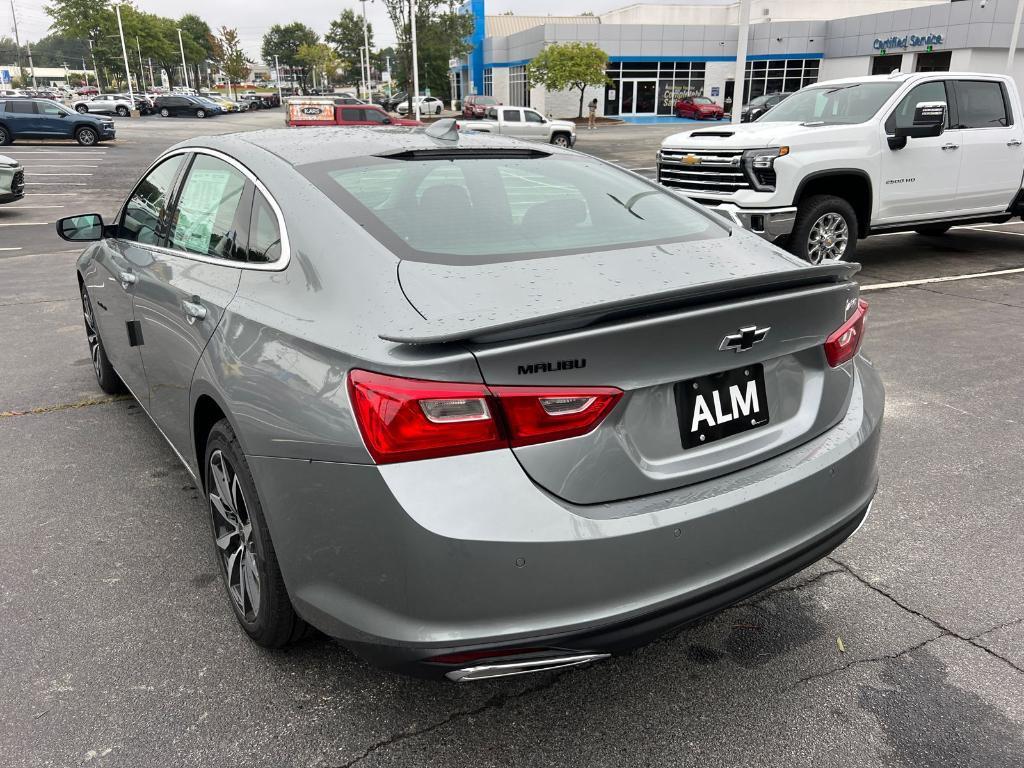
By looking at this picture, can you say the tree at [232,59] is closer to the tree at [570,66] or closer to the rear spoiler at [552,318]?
the tree at [570,66]

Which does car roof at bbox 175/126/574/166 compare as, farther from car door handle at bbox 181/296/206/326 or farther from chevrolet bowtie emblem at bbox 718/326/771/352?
chevrolet bowtie emblem at bbox 718/326/771/352

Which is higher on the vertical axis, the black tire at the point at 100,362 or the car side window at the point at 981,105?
the car side window at the point at 981,105

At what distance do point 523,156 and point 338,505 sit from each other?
1.83 metres

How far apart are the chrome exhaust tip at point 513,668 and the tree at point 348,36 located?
106m

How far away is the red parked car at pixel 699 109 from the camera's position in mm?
50062

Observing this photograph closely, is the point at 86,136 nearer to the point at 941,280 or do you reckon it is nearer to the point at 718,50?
the point at 941,280

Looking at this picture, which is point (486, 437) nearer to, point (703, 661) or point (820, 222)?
point (703, 661)

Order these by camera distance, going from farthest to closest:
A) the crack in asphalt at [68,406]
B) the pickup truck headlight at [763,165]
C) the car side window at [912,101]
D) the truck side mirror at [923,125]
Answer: the car side window at [912,101], the truck side mirror at [923,125], the pickup truck headlight at [763,165], the crack in asphalt at [68,406]

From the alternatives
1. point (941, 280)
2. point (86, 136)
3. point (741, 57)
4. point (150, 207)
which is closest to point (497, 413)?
point (150, 207)

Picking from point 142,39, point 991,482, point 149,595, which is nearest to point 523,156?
point 149,595

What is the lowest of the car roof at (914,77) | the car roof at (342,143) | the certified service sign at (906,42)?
the car roof at (342,143)

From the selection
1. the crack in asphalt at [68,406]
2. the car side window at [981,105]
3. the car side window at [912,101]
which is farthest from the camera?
the car side window at [981,105]

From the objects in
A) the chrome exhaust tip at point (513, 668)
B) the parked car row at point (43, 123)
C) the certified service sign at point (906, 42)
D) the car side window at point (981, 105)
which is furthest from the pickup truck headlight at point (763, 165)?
the certified service sign at point (906, 42)

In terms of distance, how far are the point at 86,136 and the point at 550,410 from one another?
1326 inches
